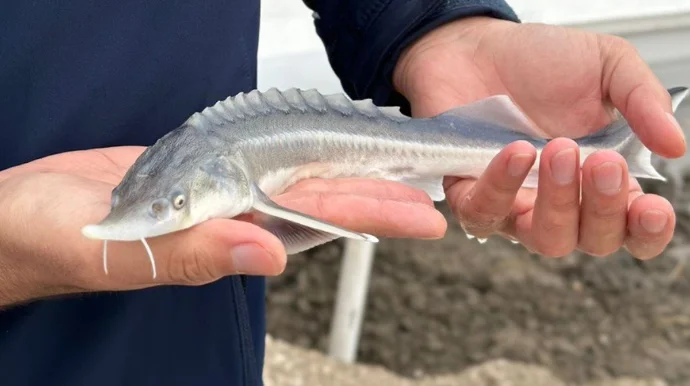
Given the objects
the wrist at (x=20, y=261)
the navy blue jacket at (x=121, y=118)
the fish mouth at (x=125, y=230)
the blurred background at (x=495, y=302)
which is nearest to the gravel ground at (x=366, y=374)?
the blurred background at (x=495, y=302)

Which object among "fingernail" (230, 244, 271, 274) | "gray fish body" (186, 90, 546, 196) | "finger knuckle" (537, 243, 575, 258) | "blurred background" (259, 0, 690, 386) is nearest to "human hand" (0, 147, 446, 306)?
"fingernail" (230, 244, 271, 274)

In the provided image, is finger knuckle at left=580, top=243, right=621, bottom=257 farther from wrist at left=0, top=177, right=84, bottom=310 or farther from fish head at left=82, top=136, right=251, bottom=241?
wrist at left=0, top=177, right=84, bottom=310

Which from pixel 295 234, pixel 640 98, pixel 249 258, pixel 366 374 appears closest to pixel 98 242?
pixel 249 258

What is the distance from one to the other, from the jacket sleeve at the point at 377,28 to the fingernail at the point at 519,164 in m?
0.42

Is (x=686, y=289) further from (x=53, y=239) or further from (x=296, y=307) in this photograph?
(x=53, y=239)

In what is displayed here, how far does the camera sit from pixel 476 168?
126cm

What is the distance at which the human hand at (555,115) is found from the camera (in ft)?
3.36

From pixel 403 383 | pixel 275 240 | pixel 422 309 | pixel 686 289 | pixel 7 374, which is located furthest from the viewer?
pixel 686 289

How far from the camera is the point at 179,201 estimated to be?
2.72 feet

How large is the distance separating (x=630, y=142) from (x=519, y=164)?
1.01ft

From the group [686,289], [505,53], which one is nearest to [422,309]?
[686,289]

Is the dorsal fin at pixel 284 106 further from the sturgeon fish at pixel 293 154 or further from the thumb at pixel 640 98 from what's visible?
the thumb at pixel 640 98

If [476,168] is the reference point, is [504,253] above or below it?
below

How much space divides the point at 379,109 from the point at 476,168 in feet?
0.58
